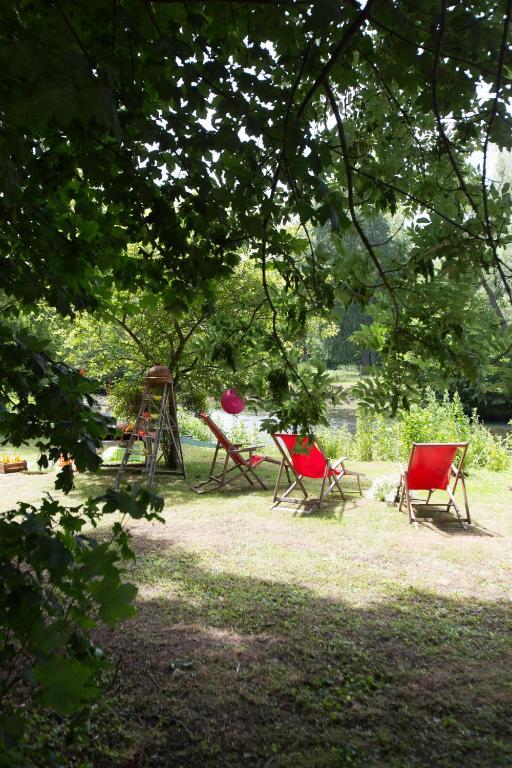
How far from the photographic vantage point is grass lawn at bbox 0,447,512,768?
2.62 meters

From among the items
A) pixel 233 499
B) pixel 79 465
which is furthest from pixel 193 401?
pixel 79 465

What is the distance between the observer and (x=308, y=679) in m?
3.19

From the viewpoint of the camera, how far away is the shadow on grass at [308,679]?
258 centimetres

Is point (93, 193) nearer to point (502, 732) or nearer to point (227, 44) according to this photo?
point (227, 44)

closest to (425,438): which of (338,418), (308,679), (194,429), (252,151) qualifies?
(308,679)

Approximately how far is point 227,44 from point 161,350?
862 centimetres

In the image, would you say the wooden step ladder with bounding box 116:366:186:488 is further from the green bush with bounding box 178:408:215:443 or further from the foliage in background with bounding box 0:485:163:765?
the foliage in background with bounding box 0:485:163:765

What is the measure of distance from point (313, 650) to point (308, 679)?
13.9 inches

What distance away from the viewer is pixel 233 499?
796 centimetres

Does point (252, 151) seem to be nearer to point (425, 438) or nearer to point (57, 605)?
point (57, 605)

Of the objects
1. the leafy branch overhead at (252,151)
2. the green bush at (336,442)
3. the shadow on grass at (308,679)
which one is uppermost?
the leafy branch overhead at (252,151)

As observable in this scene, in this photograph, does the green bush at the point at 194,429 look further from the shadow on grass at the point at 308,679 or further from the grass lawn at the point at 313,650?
the shadow on grass at the point at 308,679

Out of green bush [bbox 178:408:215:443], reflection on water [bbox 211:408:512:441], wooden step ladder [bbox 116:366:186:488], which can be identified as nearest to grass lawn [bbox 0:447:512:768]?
wooden step ladder [bbox 116:366:186:488]

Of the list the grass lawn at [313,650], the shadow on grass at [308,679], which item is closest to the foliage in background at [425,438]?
the grass lawn at [313,650]
